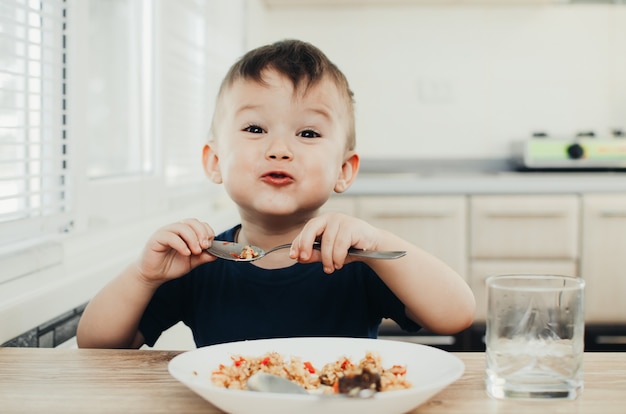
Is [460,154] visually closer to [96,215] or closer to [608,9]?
[608,9]

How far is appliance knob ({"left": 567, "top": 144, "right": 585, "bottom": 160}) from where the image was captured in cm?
307

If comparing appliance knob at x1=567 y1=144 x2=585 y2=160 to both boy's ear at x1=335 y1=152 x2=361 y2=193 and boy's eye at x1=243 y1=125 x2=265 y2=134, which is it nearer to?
boy's ear at x1=335 y1=152 x2=361 y2=193

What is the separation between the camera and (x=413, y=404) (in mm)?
557

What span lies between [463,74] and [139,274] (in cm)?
282

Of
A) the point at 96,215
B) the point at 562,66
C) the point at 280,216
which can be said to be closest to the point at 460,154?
the point at 562,66

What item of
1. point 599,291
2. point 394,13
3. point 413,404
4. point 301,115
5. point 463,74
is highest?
point 394,13

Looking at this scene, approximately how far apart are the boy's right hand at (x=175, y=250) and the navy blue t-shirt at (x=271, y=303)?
15 cm

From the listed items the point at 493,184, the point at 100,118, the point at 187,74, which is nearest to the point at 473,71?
the point at 493,184

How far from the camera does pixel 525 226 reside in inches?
112

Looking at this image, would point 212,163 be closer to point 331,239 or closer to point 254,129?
point 254,129

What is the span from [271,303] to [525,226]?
1989mm

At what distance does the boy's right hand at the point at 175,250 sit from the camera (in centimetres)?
89

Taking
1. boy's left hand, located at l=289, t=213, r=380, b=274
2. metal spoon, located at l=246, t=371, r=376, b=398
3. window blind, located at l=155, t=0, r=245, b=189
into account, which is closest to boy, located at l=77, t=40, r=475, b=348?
boy's left hand, located at l=289, t=213, r=380, b=274

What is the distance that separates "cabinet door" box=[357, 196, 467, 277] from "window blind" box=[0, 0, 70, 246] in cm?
168
